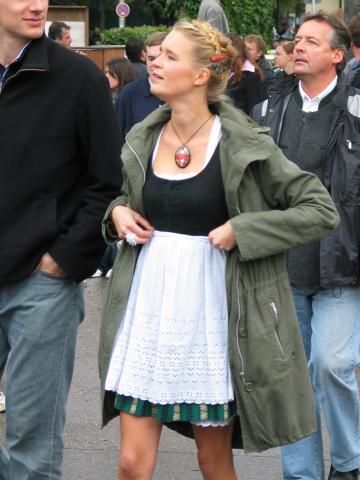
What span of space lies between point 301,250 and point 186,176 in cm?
96

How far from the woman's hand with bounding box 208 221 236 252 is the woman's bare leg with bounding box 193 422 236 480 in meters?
0.66

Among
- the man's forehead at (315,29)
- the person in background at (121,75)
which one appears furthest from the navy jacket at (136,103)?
the man's forehead at (315,29)

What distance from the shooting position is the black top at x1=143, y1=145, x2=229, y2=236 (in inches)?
144

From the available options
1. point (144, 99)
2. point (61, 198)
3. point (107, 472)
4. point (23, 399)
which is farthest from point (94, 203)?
point (144, 99)

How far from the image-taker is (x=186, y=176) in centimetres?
371

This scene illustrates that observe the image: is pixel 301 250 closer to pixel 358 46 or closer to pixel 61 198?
pixel 61 198

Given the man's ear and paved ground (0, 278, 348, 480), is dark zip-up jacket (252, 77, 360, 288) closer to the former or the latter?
the man's ear

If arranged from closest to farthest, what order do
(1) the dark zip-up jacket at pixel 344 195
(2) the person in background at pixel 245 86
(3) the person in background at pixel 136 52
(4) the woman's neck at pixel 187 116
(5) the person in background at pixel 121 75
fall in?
(4) the woman's neck at pixel 187 116 → (1) the dark zip-up jacket at pixel 344 195 → (2) the person in background at pixel 245 86 → (5) the person in background at pixel 121 75 → (3) the person in background at pixel 136 52

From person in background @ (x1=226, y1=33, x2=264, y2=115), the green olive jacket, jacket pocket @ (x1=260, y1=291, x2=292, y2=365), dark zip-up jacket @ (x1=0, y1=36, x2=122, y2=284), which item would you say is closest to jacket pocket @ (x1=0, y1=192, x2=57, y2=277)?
dark zip-up jacket @ (x1=0, y1=36, x2=122, y2=284)

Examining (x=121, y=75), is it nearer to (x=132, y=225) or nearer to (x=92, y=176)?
(x=92, y=176)

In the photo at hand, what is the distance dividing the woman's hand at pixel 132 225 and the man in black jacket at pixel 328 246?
0.97 metres

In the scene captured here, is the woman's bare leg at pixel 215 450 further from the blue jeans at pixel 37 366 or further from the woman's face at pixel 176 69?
the woman's face at pixel 176 69

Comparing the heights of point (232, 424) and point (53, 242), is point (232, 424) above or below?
below

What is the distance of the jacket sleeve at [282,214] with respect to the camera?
356cm
